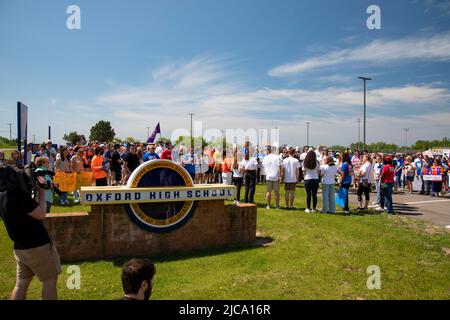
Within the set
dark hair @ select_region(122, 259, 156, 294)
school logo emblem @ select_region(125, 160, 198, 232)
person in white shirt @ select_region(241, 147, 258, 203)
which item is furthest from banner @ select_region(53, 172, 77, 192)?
→ dark hair @ select_region(122, 259, 156, 294)

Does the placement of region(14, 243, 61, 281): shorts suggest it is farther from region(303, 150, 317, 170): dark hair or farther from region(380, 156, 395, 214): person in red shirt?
region(380, 156, 395, 214): person in red shirt

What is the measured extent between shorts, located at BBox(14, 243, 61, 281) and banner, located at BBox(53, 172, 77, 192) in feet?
24.6

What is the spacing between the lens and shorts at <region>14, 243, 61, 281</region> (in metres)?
3.76

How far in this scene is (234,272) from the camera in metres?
5.76

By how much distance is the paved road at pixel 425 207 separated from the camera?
33.2ft

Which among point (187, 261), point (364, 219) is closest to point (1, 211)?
point (187, 261)

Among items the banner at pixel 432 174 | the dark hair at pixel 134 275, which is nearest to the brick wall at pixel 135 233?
the dark hair at pixel 134 275

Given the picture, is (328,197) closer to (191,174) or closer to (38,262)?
(191,174)

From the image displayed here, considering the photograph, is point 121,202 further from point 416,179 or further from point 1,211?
point 416,179

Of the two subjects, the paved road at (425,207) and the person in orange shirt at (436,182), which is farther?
the person in orange shirt at (436,182)

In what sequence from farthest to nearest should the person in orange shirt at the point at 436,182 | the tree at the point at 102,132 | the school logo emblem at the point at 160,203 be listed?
1. the tree at the point at 102,132
2. the person in orange shirt at the point at 436,182
3. the school logo emblem at the point at 160,203

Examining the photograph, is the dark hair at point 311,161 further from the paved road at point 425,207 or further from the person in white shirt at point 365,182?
Result: the paved road at point 425,207

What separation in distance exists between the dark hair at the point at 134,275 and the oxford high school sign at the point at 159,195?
3.87 metres

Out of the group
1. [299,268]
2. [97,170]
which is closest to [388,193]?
[299,268]
